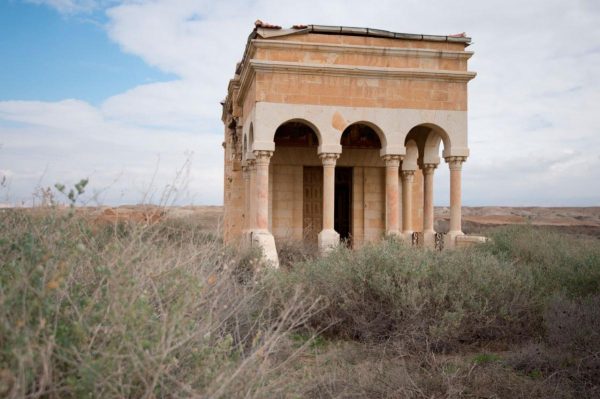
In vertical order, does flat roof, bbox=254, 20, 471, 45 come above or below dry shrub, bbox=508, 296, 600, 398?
above

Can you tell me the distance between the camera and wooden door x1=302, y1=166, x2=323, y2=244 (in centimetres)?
1511

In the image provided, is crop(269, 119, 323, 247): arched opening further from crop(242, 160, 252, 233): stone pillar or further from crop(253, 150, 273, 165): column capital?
crop(253, 150, 273, 165): column capital

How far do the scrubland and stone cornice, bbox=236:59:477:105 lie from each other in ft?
15.6

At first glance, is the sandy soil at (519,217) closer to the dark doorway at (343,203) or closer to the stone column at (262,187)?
the dark doorway at (343,203)

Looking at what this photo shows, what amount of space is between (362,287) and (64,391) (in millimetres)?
4545

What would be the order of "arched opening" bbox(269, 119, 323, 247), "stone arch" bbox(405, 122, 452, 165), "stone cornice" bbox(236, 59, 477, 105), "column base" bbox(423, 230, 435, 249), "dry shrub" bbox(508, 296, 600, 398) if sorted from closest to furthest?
"dry shrub" bbox(508, 296, 600, 398) < "stone cornice" bbox(236, 59, 477, 105) < "column base" bbox(423, 230, 435, 249) < "arched opening" bbox(269, 119, 323, 247) < "stone arch" bbox(405, 122, 452, 165)

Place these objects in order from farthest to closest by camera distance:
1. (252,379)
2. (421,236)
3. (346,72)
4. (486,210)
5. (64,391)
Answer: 1. (486,210)
2. (421,236)
3. (346,72)
4. (252,379)
5. (64,391)

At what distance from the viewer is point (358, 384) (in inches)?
186

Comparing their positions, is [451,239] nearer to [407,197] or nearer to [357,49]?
[407,197]

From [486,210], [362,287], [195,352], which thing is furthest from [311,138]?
[486,210]

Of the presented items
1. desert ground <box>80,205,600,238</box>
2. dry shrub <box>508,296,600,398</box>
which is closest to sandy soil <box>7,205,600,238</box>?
desert ground <box>80,205,600,238</box>

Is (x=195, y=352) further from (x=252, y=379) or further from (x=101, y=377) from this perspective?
(x=101, y=377)

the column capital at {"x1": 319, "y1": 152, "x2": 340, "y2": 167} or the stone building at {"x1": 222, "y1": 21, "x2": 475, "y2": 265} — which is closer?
the stone building at {"x1": 222, "y1": 21, "x2": 475, "y2": 265}

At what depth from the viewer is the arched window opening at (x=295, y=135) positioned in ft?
48.8
